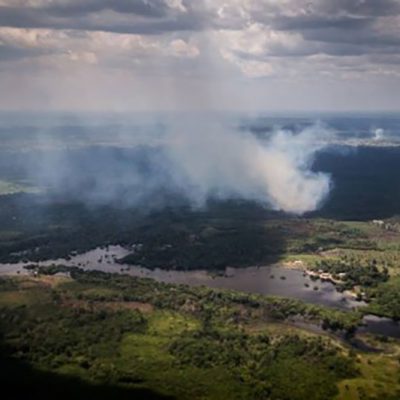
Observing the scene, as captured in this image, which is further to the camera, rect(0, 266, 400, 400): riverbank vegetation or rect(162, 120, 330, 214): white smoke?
rect(162, 120, 330, 214): white smoke

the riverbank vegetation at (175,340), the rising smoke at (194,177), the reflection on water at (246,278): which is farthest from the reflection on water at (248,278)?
the rising smoke at (194,177)

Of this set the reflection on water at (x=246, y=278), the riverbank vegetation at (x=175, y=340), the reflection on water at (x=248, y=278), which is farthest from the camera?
the reflection on water at (x=246, y=278)

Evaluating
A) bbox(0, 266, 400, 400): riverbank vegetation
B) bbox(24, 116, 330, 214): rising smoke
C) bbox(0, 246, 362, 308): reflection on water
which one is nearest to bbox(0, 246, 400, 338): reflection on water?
bbox(0, 246, 362, 308): reflection on water

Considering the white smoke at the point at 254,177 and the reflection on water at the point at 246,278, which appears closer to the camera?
the reflection on water at the point at 246,278

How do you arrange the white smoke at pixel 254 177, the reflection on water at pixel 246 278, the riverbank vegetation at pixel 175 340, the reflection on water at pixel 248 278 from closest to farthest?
the riverbank vegetation at pixel 175 340
the reflection on water at pixel 248 278
the reflection on water at pixel 246 278
the white smoke at pixel 254 177

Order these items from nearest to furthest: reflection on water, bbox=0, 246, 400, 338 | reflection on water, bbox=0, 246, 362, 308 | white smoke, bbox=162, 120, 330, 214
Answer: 1. reflection on water, bbox=0, 246, 400, 338
2. reflection on water, bbox=0, 246, 362, 308
3. white smoke, bbox=162, 120, 330, 214

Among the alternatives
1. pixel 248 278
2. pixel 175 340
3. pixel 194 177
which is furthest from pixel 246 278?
pixel 194 177

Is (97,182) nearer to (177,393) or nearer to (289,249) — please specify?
(289,249)

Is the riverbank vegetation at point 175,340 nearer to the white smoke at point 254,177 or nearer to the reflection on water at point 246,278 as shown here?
the reflection on water at point 246,278

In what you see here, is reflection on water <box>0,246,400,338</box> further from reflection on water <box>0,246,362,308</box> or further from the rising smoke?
the rising smoke

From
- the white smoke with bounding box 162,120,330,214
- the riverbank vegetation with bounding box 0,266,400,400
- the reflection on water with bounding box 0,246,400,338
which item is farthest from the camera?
the white smoke with bounding box 162,120,330,214

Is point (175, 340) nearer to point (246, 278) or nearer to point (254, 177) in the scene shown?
point (246, 278)
